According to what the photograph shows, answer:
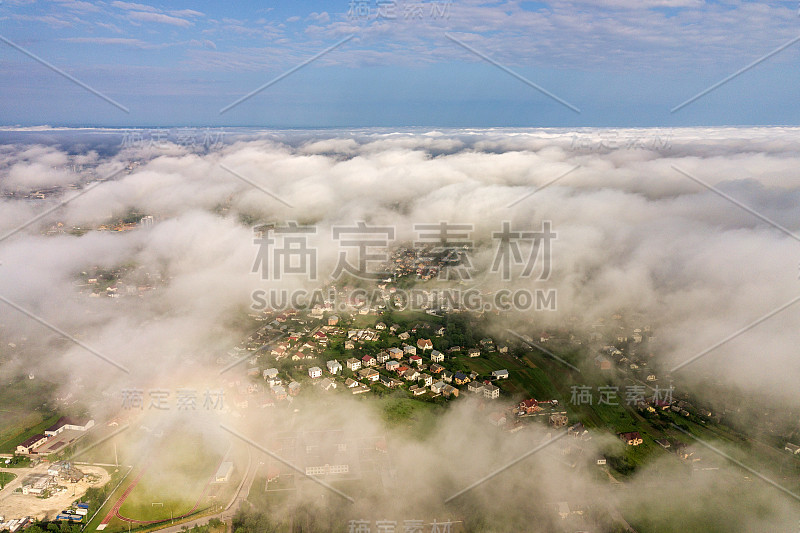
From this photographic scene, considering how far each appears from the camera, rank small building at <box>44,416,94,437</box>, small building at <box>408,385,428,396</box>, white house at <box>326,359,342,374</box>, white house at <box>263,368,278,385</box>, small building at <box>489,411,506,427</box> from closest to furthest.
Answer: small building at <box>44,416,94,437</box>, small building at <box>489,411,506,427</box>, small building at <box>408,385,428,396</box>, white house at <box>263,368,278,385</box>, white house at <box>326,359,342,374</box>

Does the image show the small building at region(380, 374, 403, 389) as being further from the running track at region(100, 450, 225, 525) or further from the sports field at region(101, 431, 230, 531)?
the running track at region(100, 450, 225, 525)

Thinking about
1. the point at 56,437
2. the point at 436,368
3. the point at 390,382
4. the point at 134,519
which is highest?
the point at 436,368

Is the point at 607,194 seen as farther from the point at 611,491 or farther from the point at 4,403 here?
the point at 4,403

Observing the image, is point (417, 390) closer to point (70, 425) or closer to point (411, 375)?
point (411, 375)

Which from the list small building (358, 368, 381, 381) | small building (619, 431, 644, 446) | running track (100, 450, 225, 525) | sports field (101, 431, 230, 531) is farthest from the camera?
small building (358, 368, 381, 381)

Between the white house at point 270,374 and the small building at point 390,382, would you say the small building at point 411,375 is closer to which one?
the small building at point 390,382

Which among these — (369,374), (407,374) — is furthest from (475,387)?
(369,374)

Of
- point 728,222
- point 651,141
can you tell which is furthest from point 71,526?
point 651,141

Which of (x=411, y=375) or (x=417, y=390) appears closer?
(x=417, y=390)

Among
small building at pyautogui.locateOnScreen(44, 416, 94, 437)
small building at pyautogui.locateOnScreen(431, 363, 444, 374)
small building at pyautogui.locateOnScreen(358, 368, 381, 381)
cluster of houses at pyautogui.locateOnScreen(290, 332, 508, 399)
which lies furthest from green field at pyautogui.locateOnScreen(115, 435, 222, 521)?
small building at pyautogui.locateOnScreen(431, 363, 444, 374)

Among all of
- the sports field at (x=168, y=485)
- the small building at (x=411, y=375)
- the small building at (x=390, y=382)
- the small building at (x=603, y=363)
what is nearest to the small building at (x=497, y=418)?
the small building at (x=411, y=375)

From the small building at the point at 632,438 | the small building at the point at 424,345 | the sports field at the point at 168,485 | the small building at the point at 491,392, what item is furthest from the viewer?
the small building at the point at 424,345
